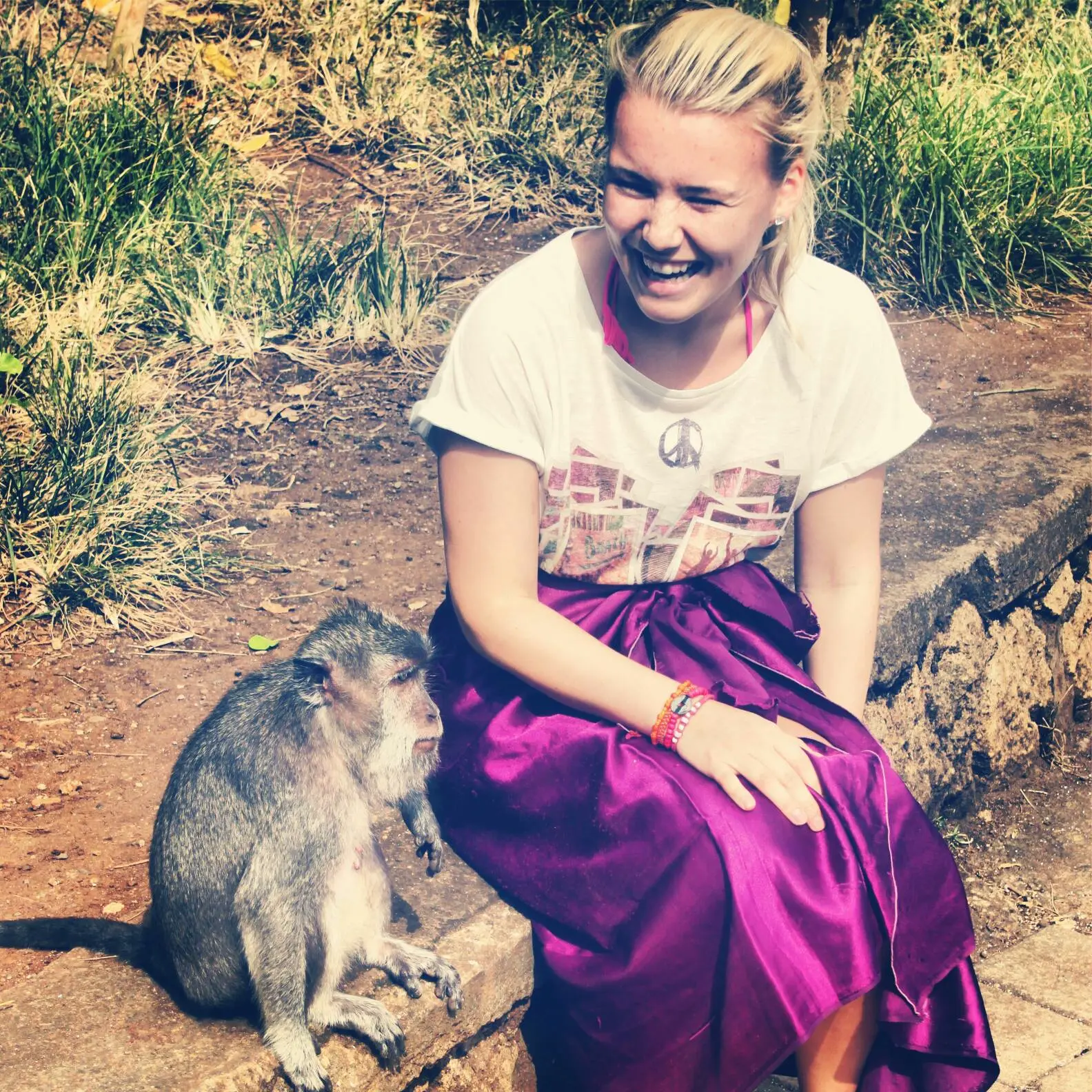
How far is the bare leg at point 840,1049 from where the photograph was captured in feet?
7.37

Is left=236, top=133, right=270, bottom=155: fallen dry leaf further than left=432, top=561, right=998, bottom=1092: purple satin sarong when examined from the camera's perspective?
Yes

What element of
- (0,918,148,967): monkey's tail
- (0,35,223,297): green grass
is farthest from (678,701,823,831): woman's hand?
(0,35,223,297): green grass

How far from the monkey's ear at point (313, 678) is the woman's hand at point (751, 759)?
0.67 metres

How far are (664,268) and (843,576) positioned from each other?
0.81 m

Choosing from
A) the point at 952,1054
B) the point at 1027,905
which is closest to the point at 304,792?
the point at 952,1054

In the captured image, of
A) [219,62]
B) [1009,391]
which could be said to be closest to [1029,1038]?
[1009,391]

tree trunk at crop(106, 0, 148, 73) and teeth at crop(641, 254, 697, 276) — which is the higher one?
teeth at crop(641, 254, 697, 276)

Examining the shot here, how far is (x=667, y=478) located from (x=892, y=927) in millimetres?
903

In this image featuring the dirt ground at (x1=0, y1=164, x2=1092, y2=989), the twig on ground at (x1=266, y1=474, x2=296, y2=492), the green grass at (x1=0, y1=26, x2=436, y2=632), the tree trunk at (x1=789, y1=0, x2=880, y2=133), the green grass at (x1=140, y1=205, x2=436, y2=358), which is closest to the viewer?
the dirt ground at (x1=0, y1=164, x2=1092, y2=989)

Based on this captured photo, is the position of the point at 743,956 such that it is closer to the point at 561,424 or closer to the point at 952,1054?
the point at 952,1054

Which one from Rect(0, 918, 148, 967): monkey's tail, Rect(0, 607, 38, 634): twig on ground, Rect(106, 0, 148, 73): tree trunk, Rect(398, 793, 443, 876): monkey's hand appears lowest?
Rect(0, 607, 38, 634): twig on ground

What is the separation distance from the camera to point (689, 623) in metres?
2.55

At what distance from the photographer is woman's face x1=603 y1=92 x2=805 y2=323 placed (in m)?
2.15

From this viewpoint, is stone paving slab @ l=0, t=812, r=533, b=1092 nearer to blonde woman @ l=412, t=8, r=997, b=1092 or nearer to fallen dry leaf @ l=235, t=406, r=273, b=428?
blonde woman @ l=412, t=8, r=997, b=1092
